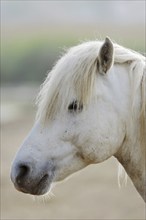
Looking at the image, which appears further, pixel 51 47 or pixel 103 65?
pixel 51 47

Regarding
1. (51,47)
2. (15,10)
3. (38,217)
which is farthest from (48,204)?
(15,10)

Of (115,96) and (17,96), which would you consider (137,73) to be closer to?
(115,96)

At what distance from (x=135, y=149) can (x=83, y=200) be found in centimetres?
654

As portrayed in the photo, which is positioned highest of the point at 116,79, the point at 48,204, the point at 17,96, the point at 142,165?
the point at 116,79

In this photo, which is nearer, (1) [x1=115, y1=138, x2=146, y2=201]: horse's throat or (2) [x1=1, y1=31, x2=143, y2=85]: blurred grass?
(1) [x1=115, y1=138, x2=146, y2=201]: horse's throat

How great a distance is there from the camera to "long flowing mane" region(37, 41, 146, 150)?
149 inches

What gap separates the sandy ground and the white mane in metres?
3.67

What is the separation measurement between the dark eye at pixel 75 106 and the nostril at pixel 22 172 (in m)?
0.44

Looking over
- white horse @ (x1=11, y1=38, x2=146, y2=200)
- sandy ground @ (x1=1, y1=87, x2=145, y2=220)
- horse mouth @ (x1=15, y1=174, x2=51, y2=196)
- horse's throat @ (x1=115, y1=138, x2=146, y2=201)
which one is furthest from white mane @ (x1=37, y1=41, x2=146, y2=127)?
sandy ground @ (x1=1, y1=87, x2=145, y2=220)

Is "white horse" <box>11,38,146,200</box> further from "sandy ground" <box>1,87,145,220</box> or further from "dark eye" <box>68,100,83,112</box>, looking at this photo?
"sandy ground" <box>1,87,145,220</box>

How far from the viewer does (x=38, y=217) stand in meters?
9.16

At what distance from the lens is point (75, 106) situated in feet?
12.5

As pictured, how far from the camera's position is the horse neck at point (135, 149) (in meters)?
3.86

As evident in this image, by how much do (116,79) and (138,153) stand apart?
1.58ft
